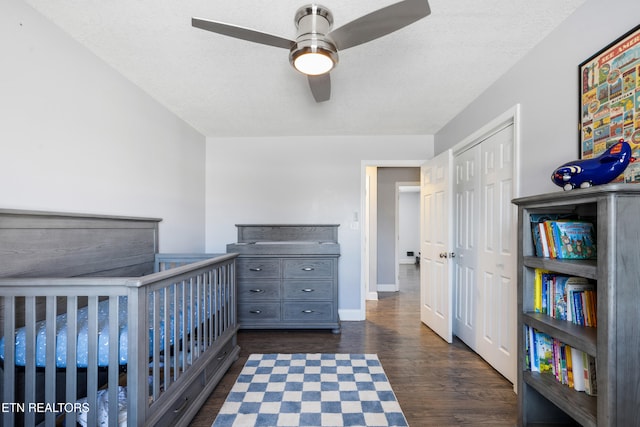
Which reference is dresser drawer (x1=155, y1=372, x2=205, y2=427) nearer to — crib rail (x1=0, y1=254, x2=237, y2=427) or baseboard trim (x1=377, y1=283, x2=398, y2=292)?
crib rail (x1=0, y1=254, x2=237, y2=427)

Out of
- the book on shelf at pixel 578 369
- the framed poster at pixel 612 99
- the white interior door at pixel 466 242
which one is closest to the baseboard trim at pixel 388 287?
the white interior door at pixel 466 242

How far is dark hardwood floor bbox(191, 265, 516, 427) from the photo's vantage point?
1.81 meters

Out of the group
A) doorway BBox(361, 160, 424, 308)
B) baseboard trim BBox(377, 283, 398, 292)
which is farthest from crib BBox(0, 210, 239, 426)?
baseboard trim BBox(377, 283, 398, 292)

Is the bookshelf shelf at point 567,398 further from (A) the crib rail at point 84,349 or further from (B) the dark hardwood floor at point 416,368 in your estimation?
(A) the crib rail at point 84,349

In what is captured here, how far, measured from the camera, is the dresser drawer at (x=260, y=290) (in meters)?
3.23

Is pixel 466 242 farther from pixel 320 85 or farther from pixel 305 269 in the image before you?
pixel 320 85

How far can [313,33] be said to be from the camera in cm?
136

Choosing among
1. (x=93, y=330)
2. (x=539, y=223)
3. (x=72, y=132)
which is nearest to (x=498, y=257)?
(x=539, y=223)

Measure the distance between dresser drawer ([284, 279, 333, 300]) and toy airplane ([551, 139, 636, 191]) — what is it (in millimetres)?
2373

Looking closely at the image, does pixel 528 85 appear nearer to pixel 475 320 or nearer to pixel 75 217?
pixel 475 320

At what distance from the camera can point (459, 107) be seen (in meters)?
2.80

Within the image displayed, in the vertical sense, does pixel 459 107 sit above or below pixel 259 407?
above

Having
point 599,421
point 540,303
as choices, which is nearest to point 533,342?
point 540,303

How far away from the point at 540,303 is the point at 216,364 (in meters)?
2.16
